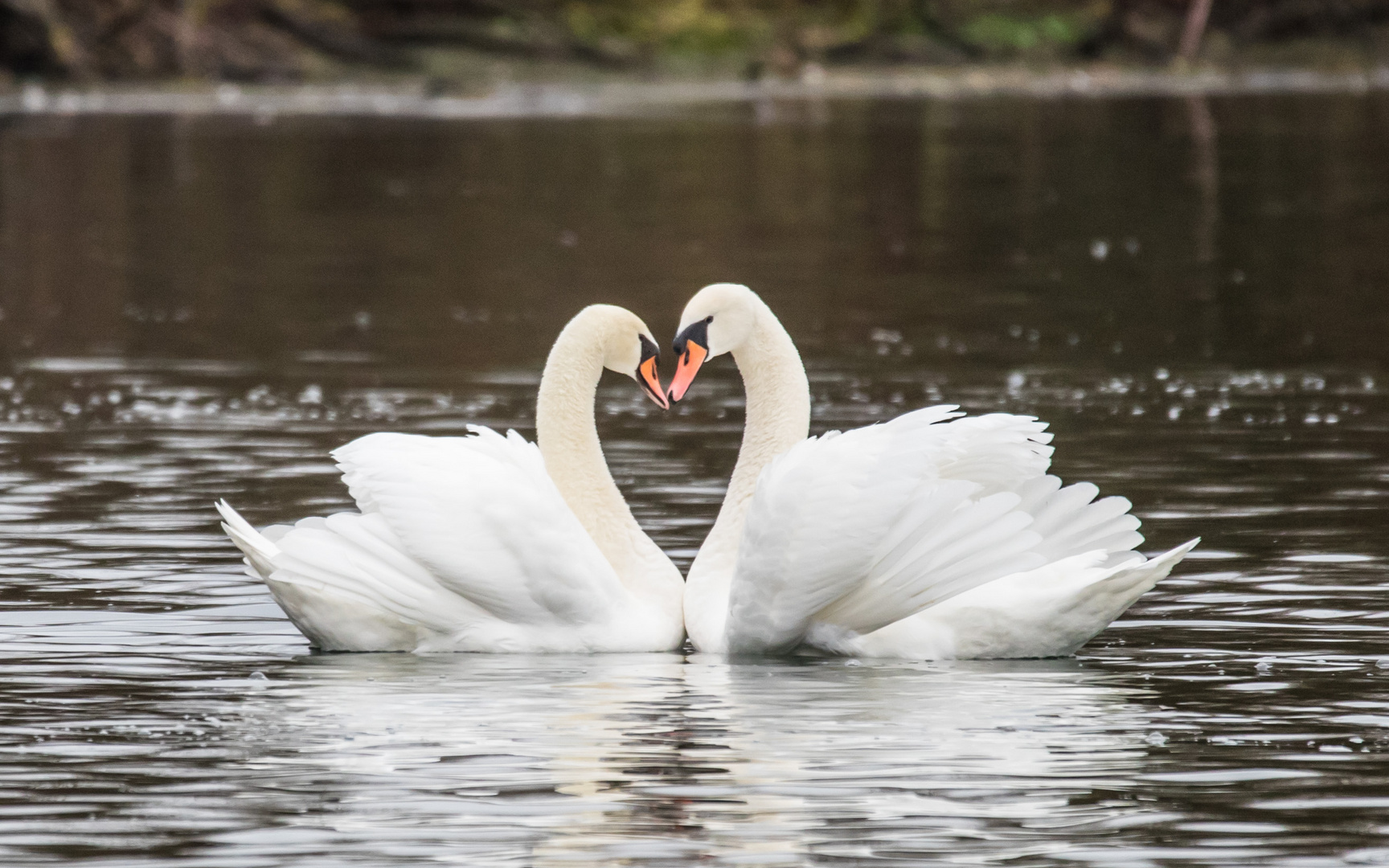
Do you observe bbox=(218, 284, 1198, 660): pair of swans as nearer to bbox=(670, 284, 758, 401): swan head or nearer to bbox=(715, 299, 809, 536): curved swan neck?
bbox=(670, 284, 758, 401): swan head

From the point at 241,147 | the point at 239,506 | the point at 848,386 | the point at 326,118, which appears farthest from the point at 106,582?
the point at 326,118

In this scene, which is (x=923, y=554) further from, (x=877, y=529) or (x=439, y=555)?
(x=439, y=555)

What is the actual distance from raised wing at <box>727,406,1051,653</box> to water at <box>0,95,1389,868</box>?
0.83 feet

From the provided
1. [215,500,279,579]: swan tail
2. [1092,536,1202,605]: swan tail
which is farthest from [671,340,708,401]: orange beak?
[1092,536,1202,605]: swan tail

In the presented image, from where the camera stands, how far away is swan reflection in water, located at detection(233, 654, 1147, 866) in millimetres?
7078

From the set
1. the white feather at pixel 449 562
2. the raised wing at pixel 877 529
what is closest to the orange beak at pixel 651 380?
the white feather at pixel 449 562

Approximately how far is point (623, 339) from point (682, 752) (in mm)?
2466

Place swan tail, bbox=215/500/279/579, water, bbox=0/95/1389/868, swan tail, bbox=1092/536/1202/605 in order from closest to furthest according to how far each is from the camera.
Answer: water, bbox=0/95/1389/868 < swan tail, bbox=1092/536/1202/605 < swan tail, bbox=215/500/279/579

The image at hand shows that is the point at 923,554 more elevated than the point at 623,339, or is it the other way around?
Result: the point at 623,339

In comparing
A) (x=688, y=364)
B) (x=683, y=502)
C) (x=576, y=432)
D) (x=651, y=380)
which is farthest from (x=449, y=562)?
(x=683, y=502)

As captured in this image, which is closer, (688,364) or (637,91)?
(688,364)

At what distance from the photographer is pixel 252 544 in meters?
9.44

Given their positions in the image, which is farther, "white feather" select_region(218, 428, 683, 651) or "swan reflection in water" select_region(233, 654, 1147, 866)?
"white feather" select_region(218, 428, 683, 651)

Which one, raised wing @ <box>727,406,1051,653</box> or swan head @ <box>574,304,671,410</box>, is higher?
swan head @ <box>574,304,671,410</box>
